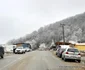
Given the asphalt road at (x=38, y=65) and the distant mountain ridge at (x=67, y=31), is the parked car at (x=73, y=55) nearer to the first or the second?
the asphalt road at (x=38, y=65)

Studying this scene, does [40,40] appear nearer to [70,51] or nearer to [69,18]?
[69,18]

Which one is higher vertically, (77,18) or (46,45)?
(77,18)

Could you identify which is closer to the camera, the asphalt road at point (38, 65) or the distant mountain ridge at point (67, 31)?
the asphalt road at point (38, 65)

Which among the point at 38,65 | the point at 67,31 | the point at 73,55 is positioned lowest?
the point at 38,65

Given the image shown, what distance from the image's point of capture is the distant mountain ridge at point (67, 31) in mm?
163375

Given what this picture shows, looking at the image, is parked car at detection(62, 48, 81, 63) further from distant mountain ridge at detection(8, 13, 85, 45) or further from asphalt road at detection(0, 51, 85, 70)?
distant mountain ridge at detection(8, 13, 85, 45)

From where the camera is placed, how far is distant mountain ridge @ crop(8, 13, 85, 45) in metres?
163

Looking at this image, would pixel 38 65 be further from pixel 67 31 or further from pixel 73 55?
pixel 67 31

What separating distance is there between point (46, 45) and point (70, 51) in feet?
502

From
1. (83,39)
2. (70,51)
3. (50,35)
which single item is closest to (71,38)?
(83,39)

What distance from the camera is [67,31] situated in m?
171

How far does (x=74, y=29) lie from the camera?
6870 inches

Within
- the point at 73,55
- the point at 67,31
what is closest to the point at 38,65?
the point at 73,55

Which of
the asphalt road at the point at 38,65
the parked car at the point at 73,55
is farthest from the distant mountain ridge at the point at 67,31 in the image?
the asphalt road at the point at 38,65
